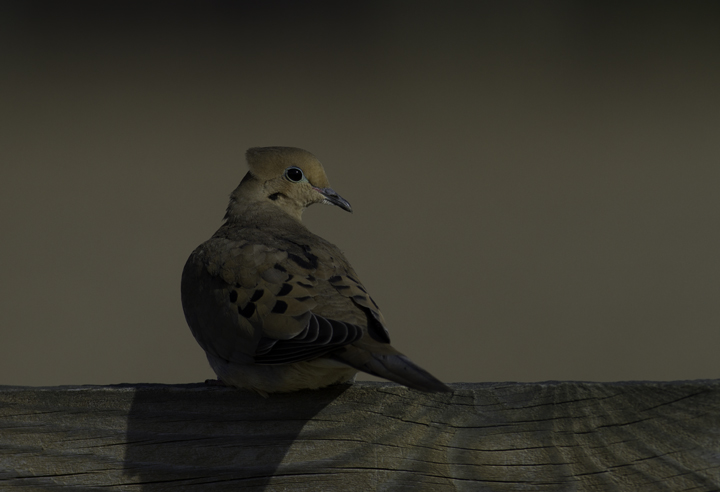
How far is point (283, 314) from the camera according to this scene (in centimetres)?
238

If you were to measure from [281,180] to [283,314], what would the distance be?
133 centimetres

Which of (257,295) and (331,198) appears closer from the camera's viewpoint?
(257,295)

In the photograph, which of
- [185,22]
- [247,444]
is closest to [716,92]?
[185,22]

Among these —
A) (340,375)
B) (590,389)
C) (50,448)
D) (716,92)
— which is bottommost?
(50,448)

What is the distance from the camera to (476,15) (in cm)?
885

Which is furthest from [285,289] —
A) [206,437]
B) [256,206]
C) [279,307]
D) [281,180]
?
[281,180]

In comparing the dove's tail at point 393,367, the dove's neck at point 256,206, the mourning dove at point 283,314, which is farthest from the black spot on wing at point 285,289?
the dove's neck at point 256,206

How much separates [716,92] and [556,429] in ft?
26.7

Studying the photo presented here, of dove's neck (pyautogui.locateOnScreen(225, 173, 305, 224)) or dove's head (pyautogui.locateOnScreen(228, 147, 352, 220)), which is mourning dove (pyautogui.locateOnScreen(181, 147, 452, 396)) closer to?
dove's neck (pyautogui.locateOnScreen(225, 173, 305, 224))

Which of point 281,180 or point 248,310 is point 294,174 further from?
point 248,310

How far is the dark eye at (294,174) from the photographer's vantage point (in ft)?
11.8

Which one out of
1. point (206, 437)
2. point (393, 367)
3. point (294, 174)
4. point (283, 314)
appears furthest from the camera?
point (294, 174)

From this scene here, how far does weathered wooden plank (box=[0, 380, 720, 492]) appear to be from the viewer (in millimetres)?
1833

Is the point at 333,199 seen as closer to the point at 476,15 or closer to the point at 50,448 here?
the point at 50,448
